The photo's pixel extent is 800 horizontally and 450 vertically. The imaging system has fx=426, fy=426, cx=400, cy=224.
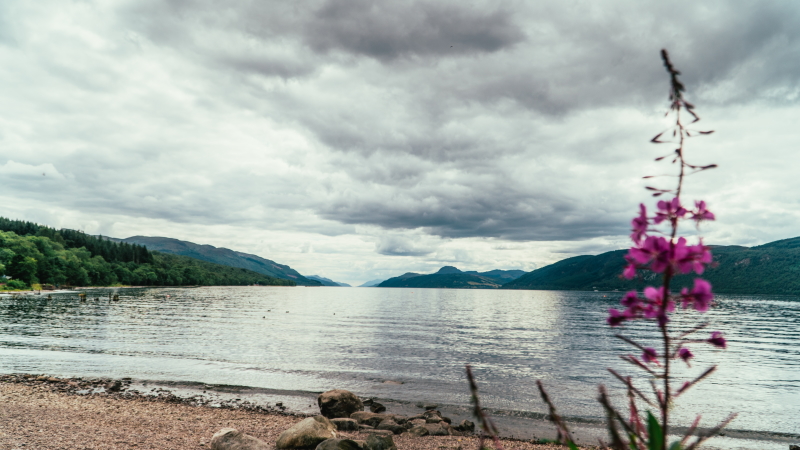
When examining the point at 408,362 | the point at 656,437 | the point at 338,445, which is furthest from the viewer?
the point at 408,362

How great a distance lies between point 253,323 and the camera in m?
70.1

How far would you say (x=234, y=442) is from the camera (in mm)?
15266

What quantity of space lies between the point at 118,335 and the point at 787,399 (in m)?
60.8

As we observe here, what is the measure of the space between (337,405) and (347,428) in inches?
95.8

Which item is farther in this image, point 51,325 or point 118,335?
point 51,325

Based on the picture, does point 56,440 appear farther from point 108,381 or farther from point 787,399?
point 787,399

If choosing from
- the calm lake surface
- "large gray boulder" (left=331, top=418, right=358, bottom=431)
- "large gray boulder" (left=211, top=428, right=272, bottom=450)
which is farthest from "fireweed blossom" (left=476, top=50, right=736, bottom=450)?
the calm lake surface

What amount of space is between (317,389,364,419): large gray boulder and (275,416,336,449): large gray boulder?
212 inches

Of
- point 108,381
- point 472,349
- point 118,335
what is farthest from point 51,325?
point 472,349

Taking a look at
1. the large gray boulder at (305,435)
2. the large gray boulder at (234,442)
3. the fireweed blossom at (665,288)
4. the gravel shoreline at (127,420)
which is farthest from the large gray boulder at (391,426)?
the fireweed blossom at (665,288)

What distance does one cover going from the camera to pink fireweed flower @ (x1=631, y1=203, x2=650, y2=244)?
9.59 feet

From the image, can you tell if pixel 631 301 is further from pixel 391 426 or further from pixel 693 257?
pixel 391 426

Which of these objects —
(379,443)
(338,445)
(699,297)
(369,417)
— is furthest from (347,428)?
(699,297)

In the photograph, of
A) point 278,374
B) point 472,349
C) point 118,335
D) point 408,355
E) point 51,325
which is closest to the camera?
point 278,374
